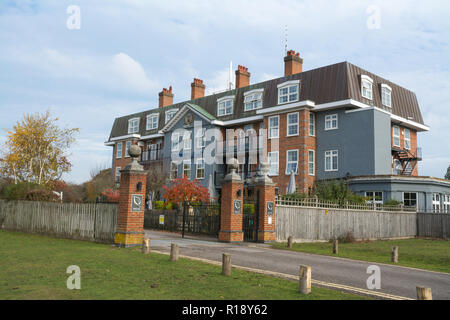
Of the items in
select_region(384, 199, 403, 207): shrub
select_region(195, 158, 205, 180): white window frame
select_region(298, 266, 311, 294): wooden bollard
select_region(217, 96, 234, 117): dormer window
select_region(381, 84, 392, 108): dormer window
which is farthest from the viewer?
select_region(195, 158, 205, 180): white window frame

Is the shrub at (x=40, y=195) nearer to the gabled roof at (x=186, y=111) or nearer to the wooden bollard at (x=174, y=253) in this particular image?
the wooden bollard at (x=174, y=253)

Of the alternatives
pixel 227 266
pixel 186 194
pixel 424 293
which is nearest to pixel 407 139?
pixel 186 194

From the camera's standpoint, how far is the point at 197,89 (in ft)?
145

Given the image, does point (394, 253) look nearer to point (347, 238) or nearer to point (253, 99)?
point (347, 238)

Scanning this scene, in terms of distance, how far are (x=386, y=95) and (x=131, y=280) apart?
29.9 meters

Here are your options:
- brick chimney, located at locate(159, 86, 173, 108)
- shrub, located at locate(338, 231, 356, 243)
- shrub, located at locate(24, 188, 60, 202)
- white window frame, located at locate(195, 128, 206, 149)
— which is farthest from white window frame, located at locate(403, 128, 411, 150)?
shrub, located at locate(24, 188, 60, 202)

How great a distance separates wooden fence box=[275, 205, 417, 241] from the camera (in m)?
18.4

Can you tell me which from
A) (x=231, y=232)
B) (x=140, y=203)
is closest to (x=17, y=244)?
(x=140, y=203)

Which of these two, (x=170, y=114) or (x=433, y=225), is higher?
(x=170, y=114)

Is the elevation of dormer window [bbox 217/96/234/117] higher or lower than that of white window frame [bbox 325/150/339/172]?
higher

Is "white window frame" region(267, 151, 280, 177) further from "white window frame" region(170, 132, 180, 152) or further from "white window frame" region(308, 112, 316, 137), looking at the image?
"white window frame" region(170, 132, 180, 152)

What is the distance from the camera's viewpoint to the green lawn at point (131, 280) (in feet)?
21.7

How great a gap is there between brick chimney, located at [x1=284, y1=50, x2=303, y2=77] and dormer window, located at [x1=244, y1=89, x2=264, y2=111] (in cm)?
278
